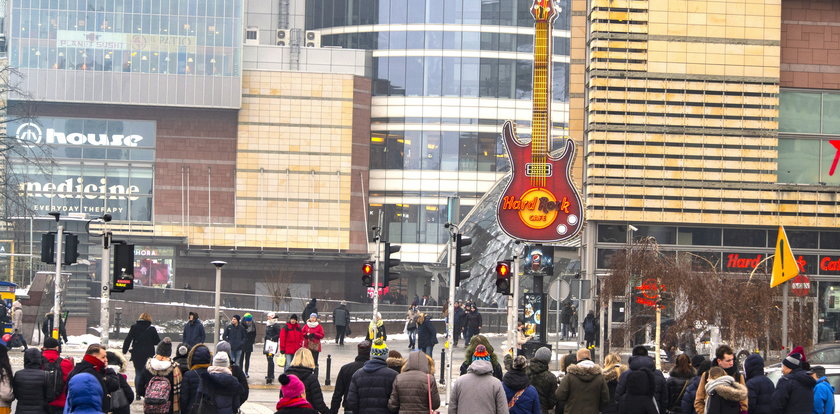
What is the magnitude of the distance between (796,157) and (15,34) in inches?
1949

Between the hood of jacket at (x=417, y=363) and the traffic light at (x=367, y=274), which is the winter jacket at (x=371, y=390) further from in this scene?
the traffic light at (x=367, y=274)

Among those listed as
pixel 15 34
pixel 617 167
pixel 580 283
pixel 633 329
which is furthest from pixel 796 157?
pixel 15 34

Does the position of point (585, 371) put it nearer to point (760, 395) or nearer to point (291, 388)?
point (760, 395)

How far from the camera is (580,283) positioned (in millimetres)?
40625

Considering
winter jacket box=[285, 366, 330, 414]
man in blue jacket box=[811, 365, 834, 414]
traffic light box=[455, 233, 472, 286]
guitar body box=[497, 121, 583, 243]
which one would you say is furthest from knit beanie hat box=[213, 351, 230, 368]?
guitar body box=[497, 121, 583, 243]

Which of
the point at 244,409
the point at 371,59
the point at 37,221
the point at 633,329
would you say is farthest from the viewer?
the point at 371,59

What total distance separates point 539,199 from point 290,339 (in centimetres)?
2223

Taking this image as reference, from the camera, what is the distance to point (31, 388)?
15898 millimetres

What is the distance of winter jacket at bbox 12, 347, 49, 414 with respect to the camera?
15898 millimetres

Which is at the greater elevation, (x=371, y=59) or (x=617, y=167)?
(x=371, y=59)

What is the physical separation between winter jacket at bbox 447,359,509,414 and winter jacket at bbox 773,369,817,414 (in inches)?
135

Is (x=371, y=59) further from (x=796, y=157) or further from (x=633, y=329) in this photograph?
(x=633, y=329)

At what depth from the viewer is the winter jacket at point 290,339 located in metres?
33.0

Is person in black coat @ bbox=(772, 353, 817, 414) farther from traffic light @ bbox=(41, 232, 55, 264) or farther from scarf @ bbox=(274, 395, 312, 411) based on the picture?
traffic light @ bbox=(41, 232, 55, 264)
